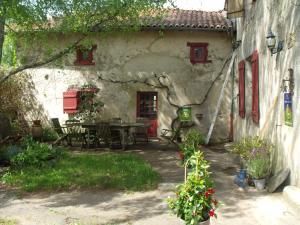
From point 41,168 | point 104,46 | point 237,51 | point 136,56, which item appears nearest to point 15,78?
point 104,46

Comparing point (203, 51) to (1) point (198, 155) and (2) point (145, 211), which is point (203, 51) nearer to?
(2) point (145, 211)

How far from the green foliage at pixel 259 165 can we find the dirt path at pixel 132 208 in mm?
339

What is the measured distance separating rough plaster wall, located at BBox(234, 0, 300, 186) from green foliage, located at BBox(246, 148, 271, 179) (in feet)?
0.92

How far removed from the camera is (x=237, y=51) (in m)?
13.4

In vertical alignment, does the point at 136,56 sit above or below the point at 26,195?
above

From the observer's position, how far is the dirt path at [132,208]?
5.69 m

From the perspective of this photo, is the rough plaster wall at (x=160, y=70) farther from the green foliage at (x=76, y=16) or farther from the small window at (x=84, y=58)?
the green foliage at (x=76, y=16)

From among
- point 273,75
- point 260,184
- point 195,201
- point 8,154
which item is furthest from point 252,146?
point 8,154

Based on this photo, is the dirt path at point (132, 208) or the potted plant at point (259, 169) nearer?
the dirt path at point (132, 208)

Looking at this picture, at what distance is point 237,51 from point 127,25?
4251 mm

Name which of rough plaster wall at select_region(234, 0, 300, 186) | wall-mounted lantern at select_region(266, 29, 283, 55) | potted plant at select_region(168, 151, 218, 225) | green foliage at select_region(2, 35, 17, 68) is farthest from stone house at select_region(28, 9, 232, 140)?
potted plant at select_region(168, 151, 218, 225)

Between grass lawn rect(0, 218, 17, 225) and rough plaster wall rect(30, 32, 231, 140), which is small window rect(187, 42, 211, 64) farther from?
grass lawn rect(0, 218, 17, 225)

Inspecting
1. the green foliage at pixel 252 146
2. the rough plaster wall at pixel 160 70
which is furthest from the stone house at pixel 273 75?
the rough plaster wall at pixel 160 70

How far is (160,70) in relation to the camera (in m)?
14.4
